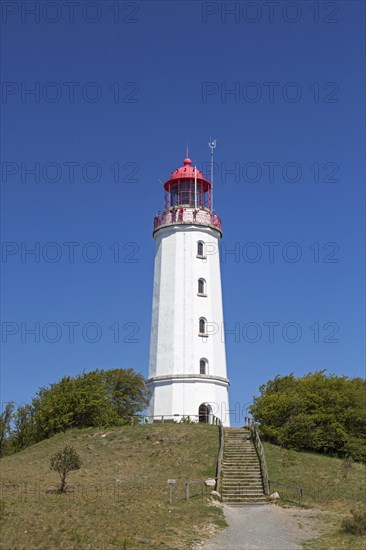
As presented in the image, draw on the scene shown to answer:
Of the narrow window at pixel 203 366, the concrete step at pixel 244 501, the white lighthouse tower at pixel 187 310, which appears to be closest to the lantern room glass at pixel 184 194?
the white lighthouse tower at pixel 187 310

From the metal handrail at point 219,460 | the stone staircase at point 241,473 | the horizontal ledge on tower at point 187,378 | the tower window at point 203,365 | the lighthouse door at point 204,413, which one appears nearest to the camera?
the stone staircase at point 241,473

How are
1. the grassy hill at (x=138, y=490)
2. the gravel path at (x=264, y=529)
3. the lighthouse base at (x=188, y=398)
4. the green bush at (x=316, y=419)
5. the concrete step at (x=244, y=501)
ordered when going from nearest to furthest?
the grassy hill at (x=138, y=490) → the gravel path at (x=264, y=529) → the concrete step at (x=244, y=501) → the green bush at (x=316, y=419) → the lighthouse base at (x=188, y=398)

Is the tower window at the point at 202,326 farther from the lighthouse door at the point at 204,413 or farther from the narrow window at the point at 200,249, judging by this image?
the lighthouse door at the point at 204,413

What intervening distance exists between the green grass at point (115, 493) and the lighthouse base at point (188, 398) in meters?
2.78

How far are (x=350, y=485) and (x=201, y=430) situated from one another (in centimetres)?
1018

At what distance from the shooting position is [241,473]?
2667cm

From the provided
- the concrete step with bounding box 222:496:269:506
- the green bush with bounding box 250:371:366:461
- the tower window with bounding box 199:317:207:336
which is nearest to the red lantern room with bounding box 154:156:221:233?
the tower window with bounding box 199:317:207:336

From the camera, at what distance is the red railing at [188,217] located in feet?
139

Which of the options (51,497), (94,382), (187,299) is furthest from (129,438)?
(51,497)

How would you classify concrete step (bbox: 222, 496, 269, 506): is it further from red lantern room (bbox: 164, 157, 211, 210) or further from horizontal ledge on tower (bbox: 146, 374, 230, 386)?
red lantern room (bbox: 164, 157, 211, 210)

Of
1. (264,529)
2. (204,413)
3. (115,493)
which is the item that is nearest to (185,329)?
(204,413)

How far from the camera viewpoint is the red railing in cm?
4237

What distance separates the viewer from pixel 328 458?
31953 millimetres

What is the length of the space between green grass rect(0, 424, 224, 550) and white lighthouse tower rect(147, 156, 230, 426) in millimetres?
3799
